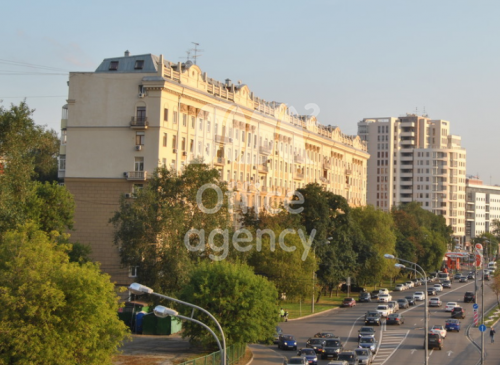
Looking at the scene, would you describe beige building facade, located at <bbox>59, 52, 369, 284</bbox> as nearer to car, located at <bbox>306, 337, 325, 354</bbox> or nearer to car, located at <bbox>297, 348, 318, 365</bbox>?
car, located at <bbox>306, 337, 325, 354</bbox>

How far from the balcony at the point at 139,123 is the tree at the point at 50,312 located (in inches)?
1574

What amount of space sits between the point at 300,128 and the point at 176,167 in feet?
131

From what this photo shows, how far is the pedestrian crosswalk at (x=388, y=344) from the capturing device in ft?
190

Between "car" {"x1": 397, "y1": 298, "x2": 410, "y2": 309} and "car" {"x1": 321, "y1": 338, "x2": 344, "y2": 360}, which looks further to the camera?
"car" {"x1": 397, "y1": 298, "x2": 410, "y2": 309}

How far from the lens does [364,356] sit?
54312 millimetres

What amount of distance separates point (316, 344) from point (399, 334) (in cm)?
1454

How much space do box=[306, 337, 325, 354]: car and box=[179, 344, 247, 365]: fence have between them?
6.38 metres

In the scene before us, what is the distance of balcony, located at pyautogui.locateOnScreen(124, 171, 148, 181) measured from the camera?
7894 centimetres

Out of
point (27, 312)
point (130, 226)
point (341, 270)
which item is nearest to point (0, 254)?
point (27, 312)

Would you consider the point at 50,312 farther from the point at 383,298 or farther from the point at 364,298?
the point at 364,298

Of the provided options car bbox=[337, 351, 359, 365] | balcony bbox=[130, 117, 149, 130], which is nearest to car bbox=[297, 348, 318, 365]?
car bbox=[337, 351, 359, 365]

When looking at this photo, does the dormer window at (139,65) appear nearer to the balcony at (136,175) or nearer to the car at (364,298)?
the balcony at (136,175)

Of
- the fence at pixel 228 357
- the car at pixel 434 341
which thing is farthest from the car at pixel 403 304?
the fence at pixel 228 357

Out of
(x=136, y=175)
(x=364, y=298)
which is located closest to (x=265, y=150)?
(x=364, y=298)
